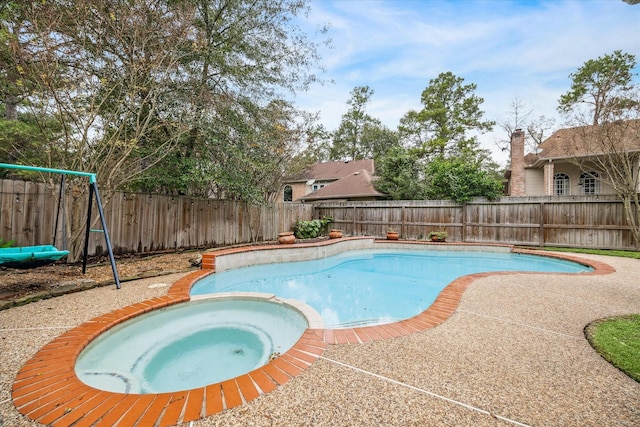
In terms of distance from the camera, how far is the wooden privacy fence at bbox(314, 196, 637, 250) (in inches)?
372

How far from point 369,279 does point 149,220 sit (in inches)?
247

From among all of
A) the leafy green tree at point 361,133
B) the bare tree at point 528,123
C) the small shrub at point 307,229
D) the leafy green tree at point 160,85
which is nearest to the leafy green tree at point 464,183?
the small shrub at point 307,229

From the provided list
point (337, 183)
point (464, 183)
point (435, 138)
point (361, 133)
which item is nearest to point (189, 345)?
point (464, 183)

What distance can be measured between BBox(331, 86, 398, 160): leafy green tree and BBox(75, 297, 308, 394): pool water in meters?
25.3

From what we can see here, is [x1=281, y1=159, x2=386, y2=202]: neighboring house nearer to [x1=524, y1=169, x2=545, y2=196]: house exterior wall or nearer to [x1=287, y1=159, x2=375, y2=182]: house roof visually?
[x1=287, y1=159, x2=375, y2=182]: house roof

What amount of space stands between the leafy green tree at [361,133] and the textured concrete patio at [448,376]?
25104mm

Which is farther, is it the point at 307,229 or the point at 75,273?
the point at 307,229

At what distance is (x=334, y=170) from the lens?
78.4ft

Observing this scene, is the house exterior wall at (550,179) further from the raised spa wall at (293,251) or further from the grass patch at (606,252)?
the raised spa wall at (293,251)

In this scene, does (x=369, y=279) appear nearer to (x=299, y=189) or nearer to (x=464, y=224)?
(x=464, y=224)

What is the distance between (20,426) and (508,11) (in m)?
10.8

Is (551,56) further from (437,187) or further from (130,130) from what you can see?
(130,130)

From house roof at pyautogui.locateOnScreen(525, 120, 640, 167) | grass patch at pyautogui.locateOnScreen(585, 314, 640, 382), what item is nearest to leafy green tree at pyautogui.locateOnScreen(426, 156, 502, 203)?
house roof at pyautogui.locateOnScreen(525, 120, 640, 167)

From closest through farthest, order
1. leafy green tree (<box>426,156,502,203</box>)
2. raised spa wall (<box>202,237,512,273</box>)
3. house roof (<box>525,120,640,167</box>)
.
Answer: raised spa wall (<box>202,237,512,273</box>), house roof (<box>525,120,640,167</box>), leafy green tree (<box>426,156,502,203</box>)
